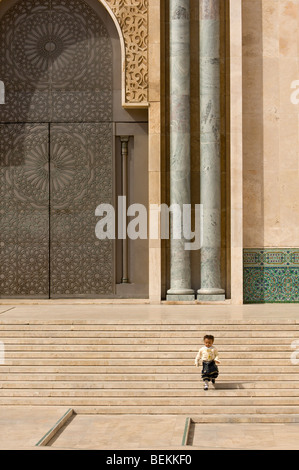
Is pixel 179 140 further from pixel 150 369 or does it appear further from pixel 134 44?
pixel 150 369

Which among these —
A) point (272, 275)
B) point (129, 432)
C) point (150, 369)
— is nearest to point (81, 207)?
point (272, 275)

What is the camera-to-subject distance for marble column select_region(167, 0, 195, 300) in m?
10.8

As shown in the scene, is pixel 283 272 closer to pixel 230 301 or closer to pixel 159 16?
pixel 230 301

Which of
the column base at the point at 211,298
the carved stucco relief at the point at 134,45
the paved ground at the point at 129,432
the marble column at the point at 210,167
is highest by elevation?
the carved stucco relief at the point at 134,45

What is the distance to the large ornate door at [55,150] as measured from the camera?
11.3m

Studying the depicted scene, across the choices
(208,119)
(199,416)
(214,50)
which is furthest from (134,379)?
(214,50)

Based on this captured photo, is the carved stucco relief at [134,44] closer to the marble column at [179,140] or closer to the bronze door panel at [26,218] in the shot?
the marble column at [179,140]

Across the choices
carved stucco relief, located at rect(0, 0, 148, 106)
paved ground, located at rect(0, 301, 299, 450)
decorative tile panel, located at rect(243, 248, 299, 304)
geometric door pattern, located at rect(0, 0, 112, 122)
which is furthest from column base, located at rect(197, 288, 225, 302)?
paved ground, located at rect(0, 301, 299, 450)

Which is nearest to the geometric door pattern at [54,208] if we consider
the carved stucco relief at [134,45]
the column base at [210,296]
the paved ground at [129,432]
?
the carved stucco relief at [134,45]

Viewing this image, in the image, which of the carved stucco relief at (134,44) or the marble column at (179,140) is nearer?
the marble column at (179,140)

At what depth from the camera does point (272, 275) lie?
10.9 meters

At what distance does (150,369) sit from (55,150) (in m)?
4.84

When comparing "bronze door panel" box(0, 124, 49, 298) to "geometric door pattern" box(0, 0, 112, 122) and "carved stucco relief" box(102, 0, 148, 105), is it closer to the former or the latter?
"geometric door pattern" box(0, 0, 112, 122)

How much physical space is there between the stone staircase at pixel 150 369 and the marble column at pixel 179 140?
2.57 metres
